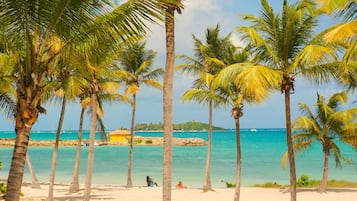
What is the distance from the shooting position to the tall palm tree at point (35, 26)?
659 centimetres

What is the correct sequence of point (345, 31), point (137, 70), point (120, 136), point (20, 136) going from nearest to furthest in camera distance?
point (20, 136)
point (345, 31)
point (137, 70)
point (120, 136)

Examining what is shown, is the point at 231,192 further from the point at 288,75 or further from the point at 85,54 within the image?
the point at 85,54

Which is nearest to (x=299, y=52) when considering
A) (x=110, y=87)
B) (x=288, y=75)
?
(x=288, y=75)

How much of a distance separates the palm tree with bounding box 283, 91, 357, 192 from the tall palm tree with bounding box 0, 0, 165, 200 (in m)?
15.9

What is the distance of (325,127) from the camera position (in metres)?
21.5

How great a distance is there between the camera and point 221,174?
4191 centimetres

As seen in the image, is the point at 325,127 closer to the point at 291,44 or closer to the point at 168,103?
the point at 291,44

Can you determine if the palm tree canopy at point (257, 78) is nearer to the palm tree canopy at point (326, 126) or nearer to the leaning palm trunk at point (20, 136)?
the leaning palm trunk at point (20, 136)

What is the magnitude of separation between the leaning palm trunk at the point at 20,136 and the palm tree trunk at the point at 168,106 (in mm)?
3283

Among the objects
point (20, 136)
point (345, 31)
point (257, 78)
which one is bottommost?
point (20, 136)

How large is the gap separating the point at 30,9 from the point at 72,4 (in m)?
0.64

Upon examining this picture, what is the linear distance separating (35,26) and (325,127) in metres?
17.8

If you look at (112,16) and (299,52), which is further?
(299,52)

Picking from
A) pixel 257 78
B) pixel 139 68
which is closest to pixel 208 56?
pixel 139 68
